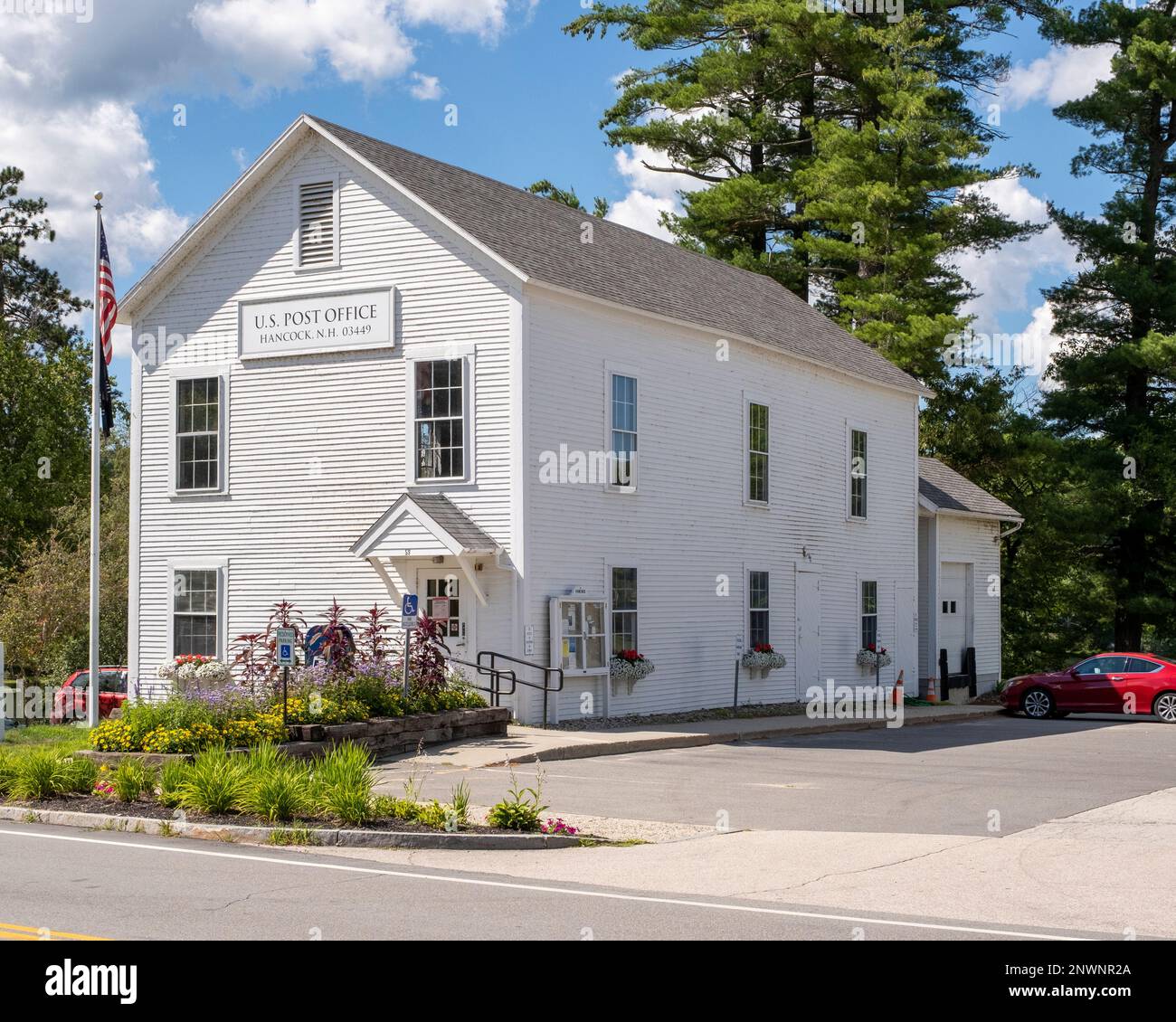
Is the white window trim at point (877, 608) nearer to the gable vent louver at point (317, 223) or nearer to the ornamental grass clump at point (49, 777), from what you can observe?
the gable vent louver at point (317, 223)

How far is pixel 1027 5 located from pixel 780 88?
8661mm

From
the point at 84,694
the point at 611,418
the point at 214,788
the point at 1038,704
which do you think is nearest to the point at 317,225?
the point at 611,418

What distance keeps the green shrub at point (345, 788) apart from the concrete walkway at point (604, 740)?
7.69 ft

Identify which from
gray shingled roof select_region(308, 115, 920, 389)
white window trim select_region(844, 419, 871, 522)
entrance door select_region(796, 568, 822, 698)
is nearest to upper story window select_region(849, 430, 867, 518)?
white window trim select_region(844, 419, 871, 522)

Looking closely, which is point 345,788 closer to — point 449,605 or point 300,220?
point 449,605

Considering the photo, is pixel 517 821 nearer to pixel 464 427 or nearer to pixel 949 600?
pixel 464 427

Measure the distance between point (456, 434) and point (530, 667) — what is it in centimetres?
396

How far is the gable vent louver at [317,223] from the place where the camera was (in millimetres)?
25016

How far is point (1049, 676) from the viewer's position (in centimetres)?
3212

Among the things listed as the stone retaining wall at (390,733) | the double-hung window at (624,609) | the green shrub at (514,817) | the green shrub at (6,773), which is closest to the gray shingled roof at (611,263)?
the double-hung window at (624,609)

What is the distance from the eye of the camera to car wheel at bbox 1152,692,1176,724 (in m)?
30.6

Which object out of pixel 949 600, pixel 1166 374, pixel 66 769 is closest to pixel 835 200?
pixel 1166 374

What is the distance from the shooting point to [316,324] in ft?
82.4

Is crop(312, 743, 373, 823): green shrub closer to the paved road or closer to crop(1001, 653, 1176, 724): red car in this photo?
the paved road
